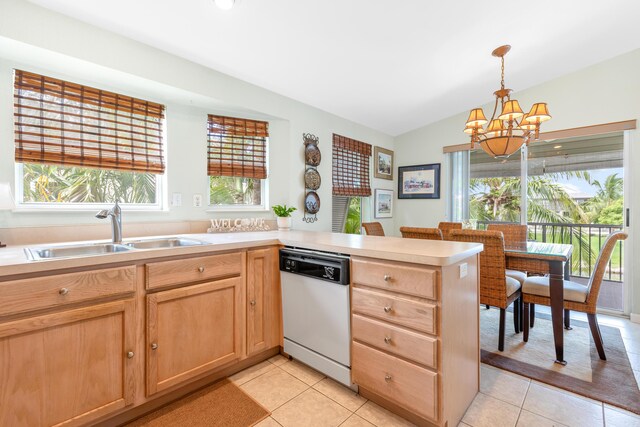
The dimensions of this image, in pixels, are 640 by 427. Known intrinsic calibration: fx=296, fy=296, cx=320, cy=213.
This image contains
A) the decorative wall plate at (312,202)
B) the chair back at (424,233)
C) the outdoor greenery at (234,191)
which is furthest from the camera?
the decorative wall plate at (312,202)

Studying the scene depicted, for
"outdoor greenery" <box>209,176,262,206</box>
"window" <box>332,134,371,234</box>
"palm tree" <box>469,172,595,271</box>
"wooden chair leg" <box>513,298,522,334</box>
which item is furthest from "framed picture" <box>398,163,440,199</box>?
"outdoor greenery" <box>209,176,262,206</box>

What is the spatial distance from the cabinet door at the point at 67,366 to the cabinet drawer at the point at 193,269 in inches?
7.2

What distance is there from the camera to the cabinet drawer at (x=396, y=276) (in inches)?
55.6

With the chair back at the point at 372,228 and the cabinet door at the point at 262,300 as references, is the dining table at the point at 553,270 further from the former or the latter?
the cabinet door at the point at 262,300

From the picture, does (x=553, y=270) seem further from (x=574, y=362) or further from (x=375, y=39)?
(x=375, y=39)

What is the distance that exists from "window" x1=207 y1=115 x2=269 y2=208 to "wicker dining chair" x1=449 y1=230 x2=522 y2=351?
194 centimetres

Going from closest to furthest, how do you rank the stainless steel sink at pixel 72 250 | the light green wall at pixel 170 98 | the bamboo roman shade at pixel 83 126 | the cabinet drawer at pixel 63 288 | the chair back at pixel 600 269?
the cabinet drawer at pixel 63 288 → the stainless steel sink at pixel 72 250 → the light green wall at pixel 170 98 → the bamboo roman shade at pixel 83 126 → the chair back at pixel 600 269

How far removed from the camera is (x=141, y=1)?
1.72 m

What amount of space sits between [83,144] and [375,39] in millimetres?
2295

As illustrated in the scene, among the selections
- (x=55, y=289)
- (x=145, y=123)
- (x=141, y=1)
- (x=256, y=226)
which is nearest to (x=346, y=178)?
(x=256, y=226)

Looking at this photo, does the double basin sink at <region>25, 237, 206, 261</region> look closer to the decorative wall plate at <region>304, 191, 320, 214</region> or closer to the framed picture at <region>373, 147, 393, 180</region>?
the decorative wall plate at <region>304, 191, 320, 214</region>

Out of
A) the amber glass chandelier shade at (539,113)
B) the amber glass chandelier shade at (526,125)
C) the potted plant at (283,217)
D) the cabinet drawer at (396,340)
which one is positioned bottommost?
the cabinet drawer at (396,340)

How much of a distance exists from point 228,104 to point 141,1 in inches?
38.1

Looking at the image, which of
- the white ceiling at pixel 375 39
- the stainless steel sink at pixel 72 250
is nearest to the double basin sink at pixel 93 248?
the stainless steel sink at pixel 72 250
